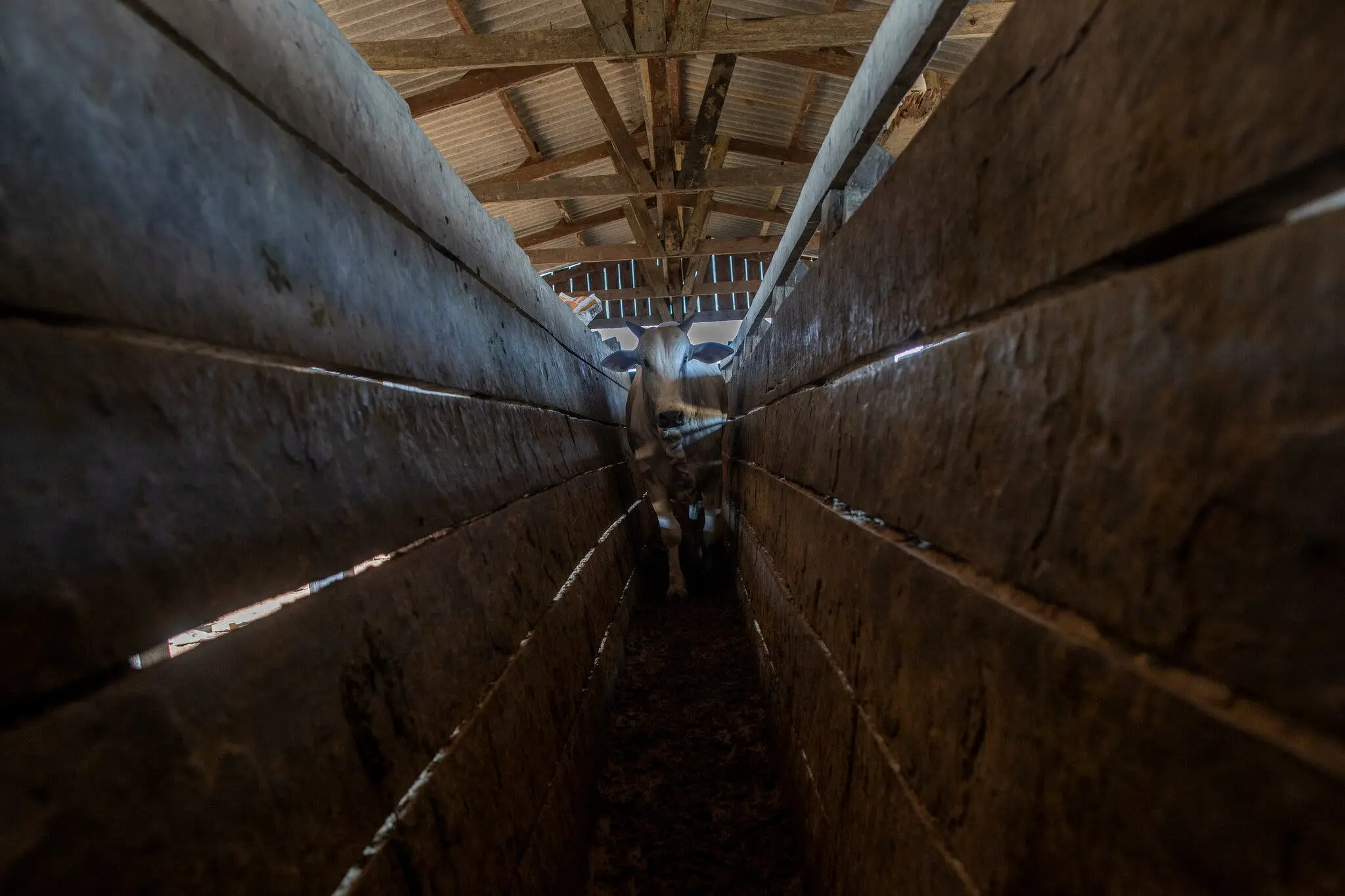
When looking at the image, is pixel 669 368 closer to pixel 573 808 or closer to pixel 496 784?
pixel 573 808

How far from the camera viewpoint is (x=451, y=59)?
13.7 ft

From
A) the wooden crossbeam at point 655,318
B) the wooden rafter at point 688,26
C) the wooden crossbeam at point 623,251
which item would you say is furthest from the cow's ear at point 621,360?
the wooden crossbeam at point 655,318

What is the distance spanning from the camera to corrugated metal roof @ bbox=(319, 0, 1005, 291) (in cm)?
537

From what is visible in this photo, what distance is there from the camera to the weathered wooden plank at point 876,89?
131 centimetres

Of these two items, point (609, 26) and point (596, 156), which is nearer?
point (609, 26)

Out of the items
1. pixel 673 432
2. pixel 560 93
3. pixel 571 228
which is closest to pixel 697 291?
pixel 571 228

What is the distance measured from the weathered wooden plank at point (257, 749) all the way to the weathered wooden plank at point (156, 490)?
0.17 feet

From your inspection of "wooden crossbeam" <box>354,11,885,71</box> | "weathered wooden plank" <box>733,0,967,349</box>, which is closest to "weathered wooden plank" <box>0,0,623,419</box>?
"weathered wooden plank" <box>733,0,967,349</box>

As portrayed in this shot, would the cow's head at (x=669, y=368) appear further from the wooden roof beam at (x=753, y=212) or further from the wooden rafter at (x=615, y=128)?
the wooden roof beam at (x=753, y=212)

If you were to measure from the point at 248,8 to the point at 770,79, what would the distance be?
7.26 meters

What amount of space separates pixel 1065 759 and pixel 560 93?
825 centimetres

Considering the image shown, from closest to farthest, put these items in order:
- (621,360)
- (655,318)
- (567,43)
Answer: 1. (567,43)
2. (621,360)
3. (655,318)

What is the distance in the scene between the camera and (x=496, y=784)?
1.48 meters

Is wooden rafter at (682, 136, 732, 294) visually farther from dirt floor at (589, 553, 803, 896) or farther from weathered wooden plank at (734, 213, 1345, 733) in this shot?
weathered wooden plank at (734, 213, 1345, 733)
